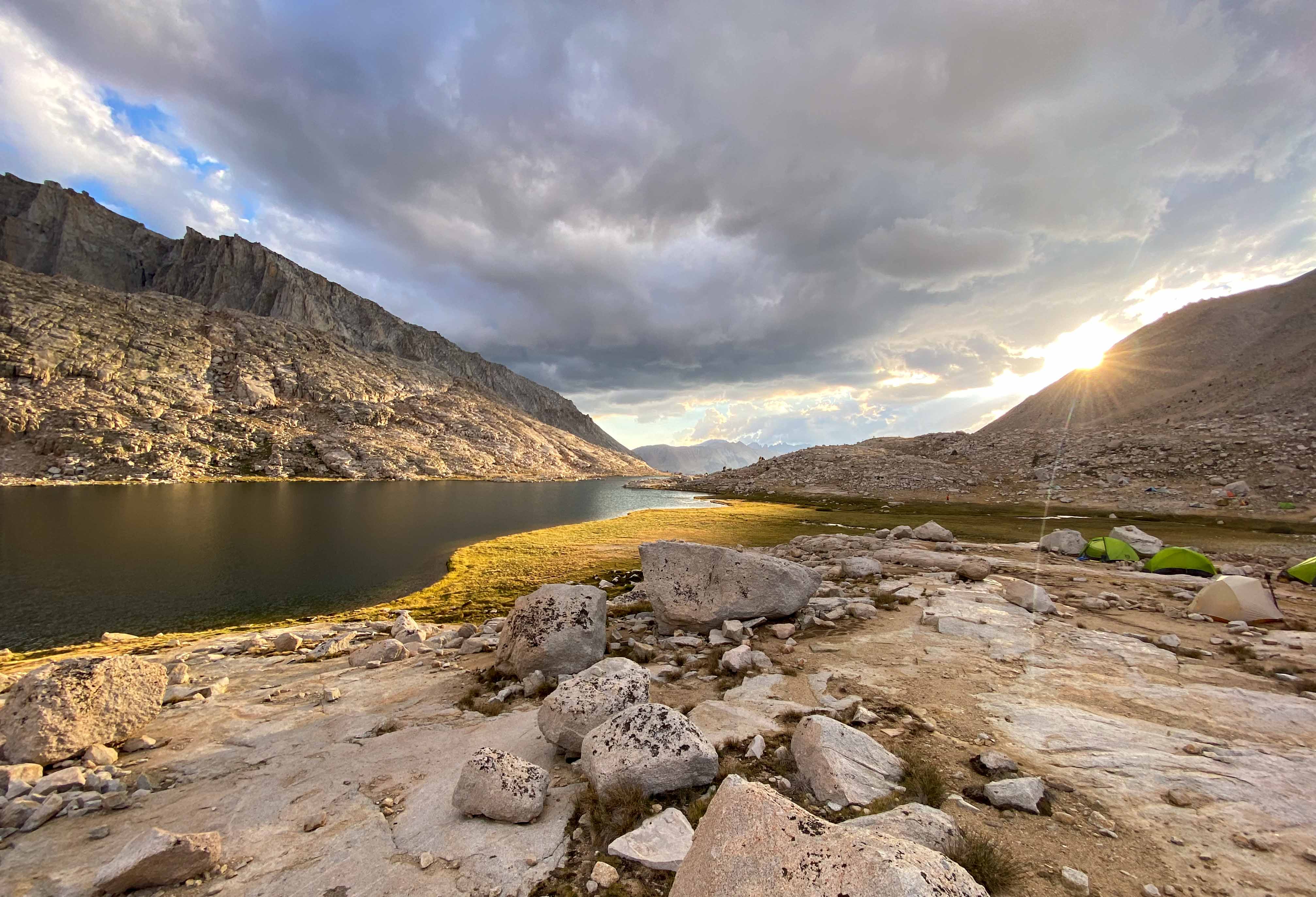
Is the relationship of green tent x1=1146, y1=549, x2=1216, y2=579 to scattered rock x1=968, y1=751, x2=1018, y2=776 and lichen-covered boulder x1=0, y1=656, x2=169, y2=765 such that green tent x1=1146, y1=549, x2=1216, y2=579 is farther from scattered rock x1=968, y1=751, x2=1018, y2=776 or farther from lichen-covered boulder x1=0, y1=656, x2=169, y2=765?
lichen-covered boulder x1=0, y1=656, x2=169, y2=765

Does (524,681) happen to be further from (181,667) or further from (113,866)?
(181,667)

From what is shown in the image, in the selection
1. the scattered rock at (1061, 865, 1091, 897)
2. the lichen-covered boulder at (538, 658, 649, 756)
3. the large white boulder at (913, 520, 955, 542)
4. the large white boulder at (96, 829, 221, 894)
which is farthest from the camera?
the large white boulder at (913, 520, 955, 542)

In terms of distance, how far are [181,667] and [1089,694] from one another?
80.8ft

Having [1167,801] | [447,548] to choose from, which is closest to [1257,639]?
[1167,801]

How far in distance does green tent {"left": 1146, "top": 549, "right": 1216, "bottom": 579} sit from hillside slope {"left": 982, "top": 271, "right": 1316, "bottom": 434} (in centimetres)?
7674

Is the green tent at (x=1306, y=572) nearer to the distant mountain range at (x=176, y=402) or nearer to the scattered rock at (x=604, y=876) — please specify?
the scattered rock at (x=604, y=876)

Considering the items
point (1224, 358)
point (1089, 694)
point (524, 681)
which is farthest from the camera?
point (1224, 358)

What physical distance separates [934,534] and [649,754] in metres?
35.2

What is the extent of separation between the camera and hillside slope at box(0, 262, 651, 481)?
341ft

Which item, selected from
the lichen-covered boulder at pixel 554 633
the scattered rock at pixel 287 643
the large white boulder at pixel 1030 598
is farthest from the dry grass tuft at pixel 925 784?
the scattered rock at pixel 287 643

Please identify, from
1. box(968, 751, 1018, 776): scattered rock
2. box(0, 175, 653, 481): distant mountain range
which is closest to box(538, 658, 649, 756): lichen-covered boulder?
box(968, 751, 1018, 776): scattered rock

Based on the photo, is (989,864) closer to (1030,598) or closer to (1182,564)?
(1030,598)

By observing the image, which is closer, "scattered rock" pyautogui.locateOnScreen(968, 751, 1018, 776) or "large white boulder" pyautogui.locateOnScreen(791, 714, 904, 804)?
"large white boulder" pyautogui.locateOnScreen(791, 714, 904, 804)

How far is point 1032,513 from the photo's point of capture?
56.9 meters
